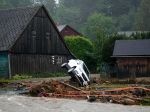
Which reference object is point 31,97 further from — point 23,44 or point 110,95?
point 23,44

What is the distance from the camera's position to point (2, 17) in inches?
2330

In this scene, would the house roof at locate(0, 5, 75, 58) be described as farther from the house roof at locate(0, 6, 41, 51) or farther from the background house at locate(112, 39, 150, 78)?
the background house at locate(112, 39, 150, 78)

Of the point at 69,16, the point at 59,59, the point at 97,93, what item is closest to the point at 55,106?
the point at 97,93

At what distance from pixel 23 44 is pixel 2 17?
18.7 ft

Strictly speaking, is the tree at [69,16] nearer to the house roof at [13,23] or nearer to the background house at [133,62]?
the house roof at [13,23]

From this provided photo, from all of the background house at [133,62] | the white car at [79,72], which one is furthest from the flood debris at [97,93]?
the background house at [133,62]

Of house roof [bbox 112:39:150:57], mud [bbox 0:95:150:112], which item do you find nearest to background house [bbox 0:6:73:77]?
house roof [bbox 112:39:150:57]

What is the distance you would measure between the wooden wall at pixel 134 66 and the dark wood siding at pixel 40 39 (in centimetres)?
1062

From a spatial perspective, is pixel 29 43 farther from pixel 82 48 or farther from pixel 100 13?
pixel 100 13

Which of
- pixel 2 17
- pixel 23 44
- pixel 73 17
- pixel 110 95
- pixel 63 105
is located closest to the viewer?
pixel 63 105

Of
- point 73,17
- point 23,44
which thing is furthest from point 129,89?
point 73,17

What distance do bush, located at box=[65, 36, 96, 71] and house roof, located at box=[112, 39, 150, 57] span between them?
39.1 ft

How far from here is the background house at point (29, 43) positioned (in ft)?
177

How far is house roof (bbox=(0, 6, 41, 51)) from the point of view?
2147 inches
